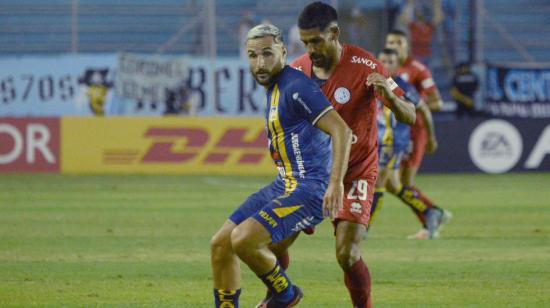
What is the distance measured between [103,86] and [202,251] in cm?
1336

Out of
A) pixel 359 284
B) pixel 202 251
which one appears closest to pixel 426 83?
pixel 202 251

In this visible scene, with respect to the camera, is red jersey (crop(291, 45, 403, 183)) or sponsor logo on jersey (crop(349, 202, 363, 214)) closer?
sponsor logo on jersey (crop(349, 202, 363, 214))

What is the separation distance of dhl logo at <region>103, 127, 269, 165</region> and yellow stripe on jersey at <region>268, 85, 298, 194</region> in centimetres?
1641

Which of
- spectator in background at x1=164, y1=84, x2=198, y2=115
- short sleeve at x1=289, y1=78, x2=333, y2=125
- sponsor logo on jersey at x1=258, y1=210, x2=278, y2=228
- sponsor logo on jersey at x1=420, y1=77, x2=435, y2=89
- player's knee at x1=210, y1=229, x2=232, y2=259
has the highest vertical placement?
short sleeve at x1=289, y1=78, x2=333, y2=125

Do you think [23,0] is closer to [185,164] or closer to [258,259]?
[185,164]

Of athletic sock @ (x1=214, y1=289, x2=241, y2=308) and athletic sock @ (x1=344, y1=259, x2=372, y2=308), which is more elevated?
athletic sock @ (x1=214, y1=289, x2=241, y2=308)

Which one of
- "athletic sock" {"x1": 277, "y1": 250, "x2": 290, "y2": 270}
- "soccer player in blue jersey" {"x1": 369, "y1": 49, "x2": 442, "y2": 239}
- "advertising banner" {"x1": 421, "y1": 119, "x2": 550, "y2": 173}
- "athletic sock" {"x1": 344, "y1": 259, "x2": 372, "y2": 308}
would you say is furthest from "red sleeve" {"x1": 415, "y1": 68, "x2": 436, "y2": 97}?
"advertising banner" {"x1": 421, "y1": 119, "x2": 550, "y2": 173}

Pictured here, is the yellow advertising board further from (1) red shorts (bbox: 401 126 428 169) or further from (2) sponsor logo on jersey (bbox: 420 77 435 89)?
(2) sponsor logo on jersey (bbox: 420 77 435 89)

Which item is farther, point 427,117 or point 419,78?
point 419,78

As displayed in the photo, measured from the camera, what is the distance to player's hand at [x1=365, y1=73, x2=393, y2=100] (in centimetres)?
805

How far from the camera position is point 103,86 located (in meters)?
25.3

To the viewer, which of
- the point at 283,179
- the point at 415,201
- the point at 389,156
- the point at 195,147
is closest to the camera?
the point at 283,179

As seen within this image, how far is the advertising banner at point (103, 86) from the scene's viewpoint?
25.2m

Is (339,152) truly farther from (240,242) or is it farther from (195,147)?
(195,147)
